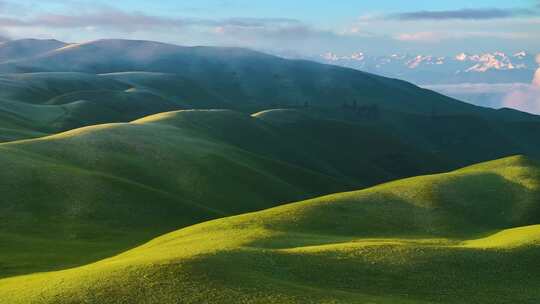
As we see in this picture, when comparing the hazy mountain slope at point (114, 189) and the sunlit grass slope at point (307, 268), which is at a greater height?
the sunlit grass slope at point (307, 268)

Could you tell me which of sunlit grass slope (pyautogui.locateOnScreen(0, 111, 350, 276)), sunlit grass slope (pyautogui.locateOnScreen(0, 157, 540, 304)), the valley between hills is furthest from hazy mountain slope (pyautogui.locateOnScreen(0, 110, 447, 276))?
sunlit grass slope (pyautogui.locateOnScreen(0, 157, 540, 304))

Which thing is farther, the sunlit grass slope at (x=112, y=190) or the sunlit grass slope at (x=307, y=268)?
the sunlit grass slope at (x=112, y=190)

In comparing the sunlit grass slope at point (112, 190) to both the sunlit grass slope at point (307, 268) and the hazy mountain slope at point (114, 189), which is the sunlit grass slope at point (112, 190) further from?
the sunlit grass slope at point (307, 268)

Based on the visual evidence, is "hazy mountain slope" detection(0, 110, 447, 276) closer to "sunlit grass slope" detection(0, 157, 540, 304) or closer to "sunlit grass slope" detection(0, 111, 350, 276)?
"sunlit grass slope" detection(0, 111, 350, 276)

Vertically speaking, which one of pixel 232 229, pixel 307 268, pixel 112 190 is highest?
pixel 307 268

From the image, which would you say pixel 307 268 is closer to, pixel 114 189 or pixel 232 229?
pixel 232 229

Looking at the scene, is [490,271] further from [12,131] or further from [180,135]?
[12,131]

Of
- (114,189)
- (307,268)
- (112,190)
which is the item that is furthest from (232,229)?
(114,189)

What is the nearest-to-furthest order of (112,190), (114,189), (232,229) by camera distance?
1. (232,229)
2. (112,190)
3. (114,189)

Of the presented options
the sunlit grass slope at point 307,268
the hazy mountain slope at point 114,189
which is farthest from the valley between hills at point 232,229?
the hazy mountain slope at point 114,189
